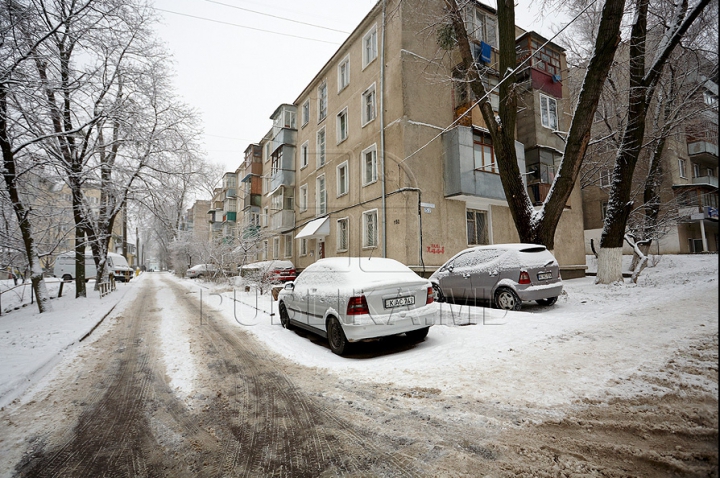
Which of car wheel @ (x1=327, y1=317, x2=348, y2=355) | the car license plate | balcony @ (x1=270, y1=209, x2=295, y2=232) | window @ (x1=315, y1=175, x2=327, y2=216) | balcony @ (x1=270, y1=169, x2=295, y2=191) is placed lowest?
car wheel @ (x1=327, y1=317, x2=348, y2=355)

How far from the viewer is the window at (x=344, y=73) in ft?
61.9

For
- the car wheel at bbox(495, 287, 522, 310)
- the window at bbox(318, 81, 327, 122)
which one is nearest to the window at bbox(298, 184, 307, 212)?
the window at bbox(318, 81, 327, 122)

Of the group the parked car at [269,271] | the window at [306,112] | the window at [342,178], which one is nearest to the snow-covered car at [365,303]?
the parked car at [269,271]

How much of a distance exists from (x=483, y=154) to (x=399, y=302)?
11.5 meters

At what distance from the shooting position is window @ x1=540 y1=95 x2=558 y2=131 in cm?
1747

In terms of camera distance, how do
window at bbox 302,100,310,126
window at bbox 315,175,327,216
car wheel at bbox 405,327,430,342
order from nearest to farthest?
car wheel at bbox 405,327,430,342
window at bbox 315,175,327,216
window at bbox 302,100,310,126

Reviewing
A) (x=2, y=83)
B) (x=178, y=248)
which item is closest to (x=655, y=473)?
(x=2, y=83)

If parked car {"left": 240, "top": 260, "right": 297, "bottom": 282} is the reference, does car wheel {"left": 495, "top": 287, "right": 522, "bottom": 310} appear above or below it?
below

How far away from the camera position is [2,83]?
695cm

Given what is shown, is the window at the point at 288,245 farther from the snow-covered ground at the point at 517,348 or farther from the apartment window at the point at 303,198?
the snow-covered ground at the point at 517,348

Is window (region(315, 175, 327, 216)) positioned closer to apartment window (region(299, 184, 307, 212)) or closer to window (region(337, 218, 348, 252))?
apartment window (region(299, 184, 307, 212))

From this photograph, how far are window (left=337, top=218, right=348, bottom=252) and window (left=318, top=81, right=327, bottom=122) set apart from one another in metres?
7.36

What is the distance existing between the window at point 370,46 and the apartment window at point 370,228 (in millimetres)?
7519

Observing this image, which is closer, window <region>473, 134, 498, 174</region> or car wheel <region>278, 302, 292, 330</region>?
car wheel <region>278, 302, 292, 330</region>
